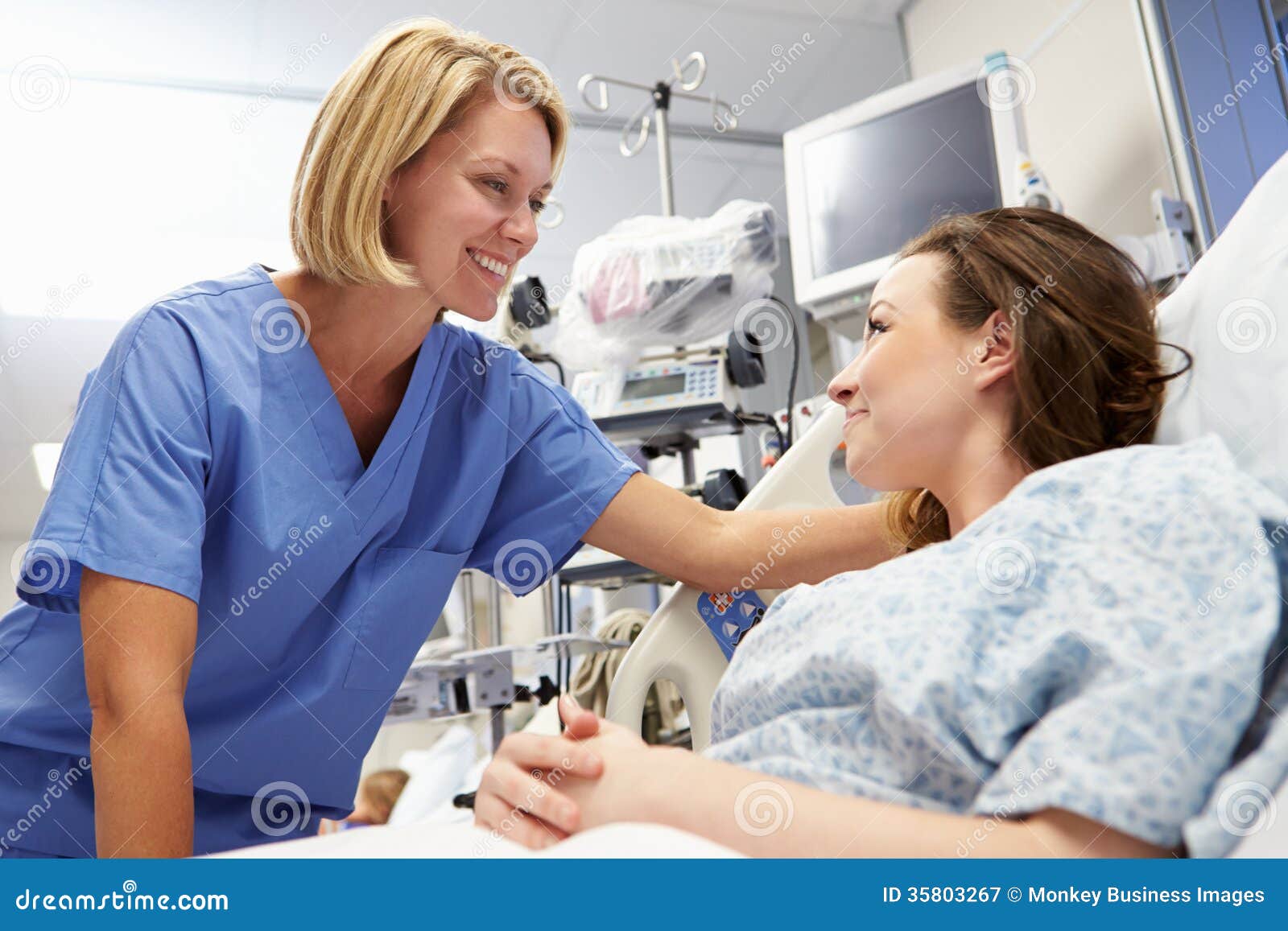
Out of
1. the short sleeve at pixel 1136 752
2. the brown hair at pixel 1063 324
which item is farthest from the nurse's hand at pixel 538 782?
the brown hair at pixel 1063 324

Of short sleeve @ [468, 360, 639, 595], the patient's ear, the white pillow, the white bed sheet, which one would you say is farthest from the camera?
short sleeve @ [468, 360, 639, 595]

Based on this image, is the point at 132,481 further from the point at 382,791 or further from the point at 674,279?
the point at 382,791

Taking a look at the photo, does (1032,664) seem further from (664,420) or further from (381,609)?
(664,420)

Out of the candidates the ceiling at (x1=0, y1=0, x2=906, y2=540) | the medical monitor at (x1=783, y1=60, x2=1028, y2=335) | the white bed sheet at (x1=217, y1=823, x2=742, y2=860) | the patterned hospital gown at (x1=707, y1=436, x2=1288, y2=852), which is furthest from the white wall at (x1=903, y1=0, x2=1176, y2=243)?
the white bed sheet at (x1=217, y1=823, x2=742, y2=860)

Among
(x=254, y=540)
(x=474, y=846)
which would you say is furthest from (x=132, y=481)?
(x=474, y=846)

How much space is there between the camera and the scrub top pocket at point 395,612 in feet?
4.09

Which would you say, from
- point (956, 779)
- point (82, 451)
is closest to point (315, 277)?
point (82, 451)

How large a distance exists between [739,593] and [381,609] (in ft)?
1.50

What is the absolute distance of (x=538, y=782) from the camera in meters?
0.78

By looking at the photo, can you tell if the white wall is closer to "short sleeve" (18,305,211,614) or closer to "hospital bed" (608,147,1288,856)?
"hospital bed" (608,147,1288,856)

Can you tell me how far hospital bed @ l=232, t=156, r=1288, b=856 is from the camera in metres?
0.58

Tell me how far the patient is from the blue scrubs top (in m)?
0.47

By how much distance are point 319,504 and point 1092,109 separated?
2180 mm

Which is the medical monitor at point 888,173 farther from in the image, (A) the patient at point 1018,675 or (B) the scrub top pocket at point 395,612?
(B) the scrub top pocket at point 395,612
